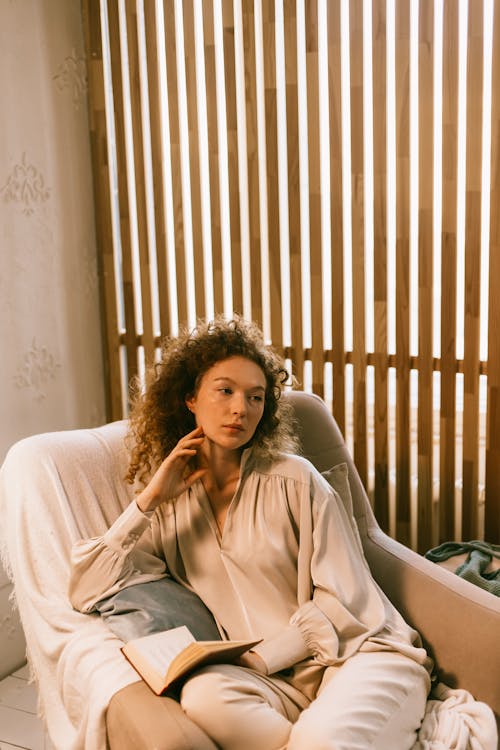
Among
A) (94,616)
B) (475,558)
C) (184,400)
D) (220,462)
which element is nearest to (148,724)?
(94,616)

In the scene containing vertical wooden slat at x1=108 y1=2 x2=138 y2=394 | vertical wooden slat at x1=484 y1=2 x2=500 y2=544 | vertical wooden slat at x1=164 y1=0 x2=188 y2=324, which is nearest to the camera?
vertical wooden slat at x1=484 y1=2 x2=500 y2=544

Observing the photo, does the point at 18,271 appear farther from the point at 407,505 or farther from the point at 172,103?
the point at 407,505

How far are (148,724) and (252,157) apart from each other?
1.86 m

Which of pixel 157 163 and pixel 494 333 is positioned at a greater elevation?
pixel 157 163

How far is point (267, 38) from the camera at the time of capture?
2.64 meters

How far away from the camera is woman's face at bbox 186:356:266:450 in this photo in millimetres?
1899

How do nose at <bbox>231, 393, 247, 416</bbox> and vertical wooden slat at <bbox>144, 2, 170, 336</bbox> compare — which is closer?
nose at <bbox>231, 393, 247, 416</bbox>

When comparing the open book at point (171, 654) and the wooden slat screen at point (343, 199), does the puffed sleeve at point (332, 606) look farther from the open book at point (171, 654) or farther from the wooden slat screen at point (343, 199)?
the wooden slat screen at point (343, 199)

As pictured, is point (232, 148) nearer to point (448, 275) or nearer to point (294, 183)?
point (294, 183)

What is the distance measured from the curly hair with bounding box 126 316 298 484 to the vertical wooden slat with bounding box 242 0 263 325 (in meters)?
0.75

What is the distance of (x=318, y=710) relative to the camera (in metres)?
1.53

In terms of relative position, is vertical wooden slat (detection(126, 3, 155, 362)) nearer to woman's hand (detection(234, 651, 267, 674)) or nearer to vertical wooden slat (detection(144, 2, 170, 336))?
vertical wooden slat (detection(144, 2, 170, 336))

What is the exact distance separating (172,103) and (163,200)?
0.33 meters

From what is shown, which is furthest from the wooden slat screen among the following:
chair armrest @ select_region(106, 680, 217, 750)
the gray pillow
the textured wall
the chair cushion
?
chair armrest @ select_region(106, 680, 217, 750)
